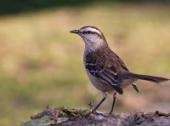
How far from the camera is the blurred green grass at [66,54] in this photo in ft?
49.6

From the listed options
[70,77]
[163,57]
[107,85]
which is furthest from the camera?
[163,57]

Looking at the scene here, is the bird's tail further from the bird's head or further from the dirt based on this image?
the bird's head

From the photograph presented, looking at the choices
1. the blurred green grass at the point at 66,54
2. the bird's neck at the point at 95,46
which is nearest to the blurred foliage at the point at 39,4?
the blurred green grass at the point at 66,54

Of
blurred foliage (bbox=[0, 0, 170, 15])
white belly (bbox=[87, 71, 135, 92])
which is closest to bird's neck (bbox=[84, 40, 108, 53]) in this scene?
white belly (bbox=[87, 71, 135, 92])

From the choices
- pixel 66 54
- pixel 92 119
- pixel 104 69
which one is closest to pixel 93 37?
pixel 104 69

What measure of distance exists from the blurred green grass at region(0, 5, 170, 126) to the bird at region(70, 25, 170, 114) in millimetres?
4013

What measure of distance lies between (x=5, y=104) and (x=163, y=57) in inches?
148

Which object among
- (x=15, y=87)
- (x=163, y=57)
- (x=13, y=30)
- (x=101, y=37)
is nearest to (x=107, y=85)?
(x=101, y=37)

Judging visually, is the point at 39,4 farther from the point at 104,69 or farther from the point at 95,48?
the point at 104,69

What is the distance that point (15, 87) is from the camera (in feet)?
51.4

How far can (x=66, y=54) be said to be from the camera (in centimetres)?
1761

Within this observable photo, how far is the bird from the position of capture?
31.1ft

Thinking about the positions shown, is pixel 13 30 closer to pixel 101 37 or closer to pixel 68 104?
pixel 68 104

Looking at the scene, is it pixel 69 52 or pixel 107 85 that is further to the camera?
pixel 69 52
